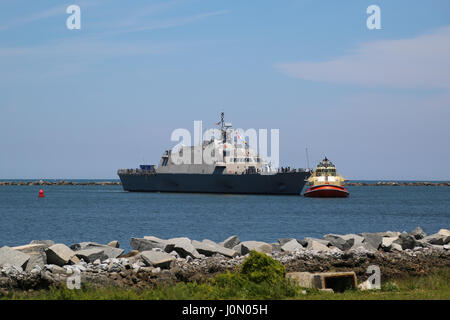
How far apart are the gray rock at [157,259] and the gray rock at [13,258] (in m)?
2.50

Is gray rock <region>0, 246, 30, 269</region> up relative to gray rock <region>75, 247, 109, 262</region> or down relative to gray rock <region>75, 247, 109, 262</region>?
up

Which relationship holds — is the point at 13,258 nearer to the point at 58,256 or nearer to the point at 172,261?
the point at 58,256

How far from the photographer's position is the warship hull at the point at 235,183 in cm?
8231

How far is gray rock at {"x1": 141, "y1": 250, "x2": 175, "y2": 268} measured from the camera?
45.9ft

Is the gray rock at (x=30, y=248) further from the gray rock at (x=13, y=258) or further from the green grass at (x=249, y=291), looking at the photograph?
the green grass at (x=249, y=291)

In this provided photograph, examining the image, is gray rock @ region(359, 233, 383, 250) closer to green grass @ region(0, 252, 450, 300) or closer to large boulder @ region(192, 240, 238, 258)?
large boulder @ region(192, 240, 238, 258)

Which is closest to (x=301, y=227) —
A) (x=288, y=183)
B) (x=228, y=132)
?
(x=288, y=183)

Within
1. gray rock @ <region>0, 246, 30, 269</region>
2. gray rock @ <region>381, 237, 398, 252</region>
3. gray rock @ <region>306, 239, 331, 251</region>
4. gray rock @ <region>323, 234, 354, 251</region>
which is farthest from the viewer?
gray rock @ <region>323, 234, 354, 251</region>

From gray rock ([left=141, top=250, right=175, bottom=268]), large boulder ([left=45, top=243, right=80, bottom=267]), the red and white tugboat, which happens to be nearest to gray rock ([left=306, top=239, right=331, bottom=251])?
gray rock ([left=141, top=250, right=175, bottom=268])

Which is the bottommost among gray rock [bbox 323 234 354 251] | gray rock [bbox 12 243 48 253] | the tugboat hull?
the tugboat hull
